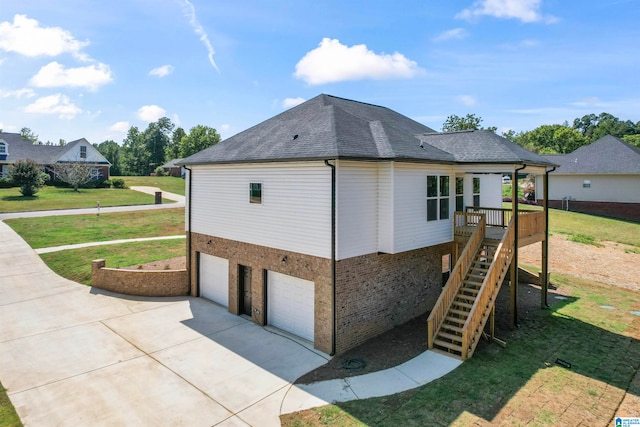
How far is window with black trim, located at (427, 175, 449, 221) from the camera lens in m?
12.8

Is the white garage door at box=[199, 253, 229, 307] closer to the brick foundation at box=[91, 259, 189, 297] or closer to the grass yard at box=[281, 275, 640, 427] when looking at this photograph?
the brick foundation at box=[91, 259, 189, 297]

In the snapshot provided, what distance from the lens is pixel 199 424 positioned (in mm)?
7645

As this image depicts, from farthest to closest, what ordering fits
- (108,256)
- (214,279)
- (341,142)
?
(108,256), (214,279), (341,142)

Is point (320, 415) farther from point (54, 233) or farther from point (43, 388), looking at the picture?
point (54, 233)

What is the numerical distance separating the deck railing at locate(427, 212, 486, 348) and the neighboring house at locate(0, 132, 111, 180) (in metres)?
55.0

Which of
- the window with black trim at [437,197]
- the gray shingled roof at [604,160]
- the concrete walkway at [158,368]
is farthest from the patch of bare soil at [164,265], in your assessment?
the gray shingled roof at [604,160]

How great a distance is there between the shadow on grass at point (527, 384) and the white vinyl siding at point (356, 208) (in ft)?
13.7

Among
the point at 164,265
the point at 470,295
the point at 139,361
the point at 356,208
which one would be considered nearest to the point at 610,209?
the point at 470,295

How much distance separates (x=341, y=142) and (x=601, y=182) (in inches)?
1415

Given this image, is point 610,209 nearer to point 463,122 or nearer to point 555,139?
point 463,122

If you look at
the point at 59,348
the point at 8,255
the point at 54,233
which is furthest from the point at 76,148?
the point at 59,348

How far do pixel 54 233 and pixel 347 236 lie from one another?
24256 mm

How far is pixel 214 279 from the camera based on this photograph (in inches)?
615

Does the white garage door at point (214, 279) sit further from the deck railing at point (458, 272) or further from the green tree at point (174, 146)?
the green tree at point (174, 146)
